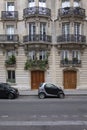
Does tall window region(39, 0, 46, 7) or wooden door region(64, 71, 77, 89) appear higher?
tall window region(39, 0, 46, 7)

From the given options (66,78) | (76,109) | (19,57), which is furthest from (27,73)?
(76,109)

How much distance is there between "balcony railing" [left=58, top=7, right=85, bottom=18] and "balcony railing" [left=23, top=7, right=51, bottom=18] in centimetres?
133

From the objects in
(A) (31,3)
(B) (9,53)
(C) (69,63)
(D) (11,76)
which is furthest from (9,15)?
(C) (69,63)

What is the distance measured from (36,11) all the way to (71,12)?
12.4 ft

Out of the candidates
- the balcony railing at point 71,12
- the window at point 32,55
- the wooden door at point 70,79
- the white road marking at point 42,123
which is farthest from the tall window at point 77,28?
the white road marking at point 42,123

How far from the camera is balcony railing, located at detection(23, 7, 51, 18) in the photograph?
37.1m

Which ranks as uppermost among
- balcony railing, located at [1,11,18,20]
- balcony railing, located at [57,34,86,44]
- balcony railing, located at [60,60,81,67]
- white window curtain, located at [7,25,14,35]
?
balcony railing, located at [1,11,18,20]

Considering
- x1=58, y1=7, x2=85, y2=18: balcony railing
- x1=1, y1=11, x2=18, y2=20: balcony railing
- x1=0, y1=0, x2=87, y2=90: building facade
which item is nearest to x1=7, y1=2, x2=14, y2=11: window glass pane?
x1=0, y1=0, x2=87, y2=90: building facade

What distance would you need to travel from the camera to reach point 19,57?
37688mm

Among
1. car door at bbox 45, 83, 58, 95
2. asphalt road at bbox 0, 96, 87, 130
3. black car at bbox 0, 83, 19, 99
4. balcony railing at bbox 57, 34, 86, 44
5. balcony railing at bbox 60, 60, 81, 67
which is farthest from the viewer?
balcony railing at bbox 60, 60, 81, 67

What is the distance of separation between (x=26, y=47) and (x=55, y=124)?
23.8 m

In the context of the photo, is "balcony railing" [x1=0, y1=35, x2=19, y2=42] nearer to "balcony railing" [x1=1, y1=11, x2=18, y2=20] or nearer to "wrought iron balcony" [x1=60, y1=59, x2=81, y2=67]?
"balcony railing" [x1=1, y1=11, x2=18, y2=20]

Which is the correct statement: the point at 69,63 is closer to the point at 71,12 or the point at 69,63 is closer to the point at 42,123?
the point at 71,12

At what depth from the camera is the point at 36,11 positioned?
3703 centimetres
